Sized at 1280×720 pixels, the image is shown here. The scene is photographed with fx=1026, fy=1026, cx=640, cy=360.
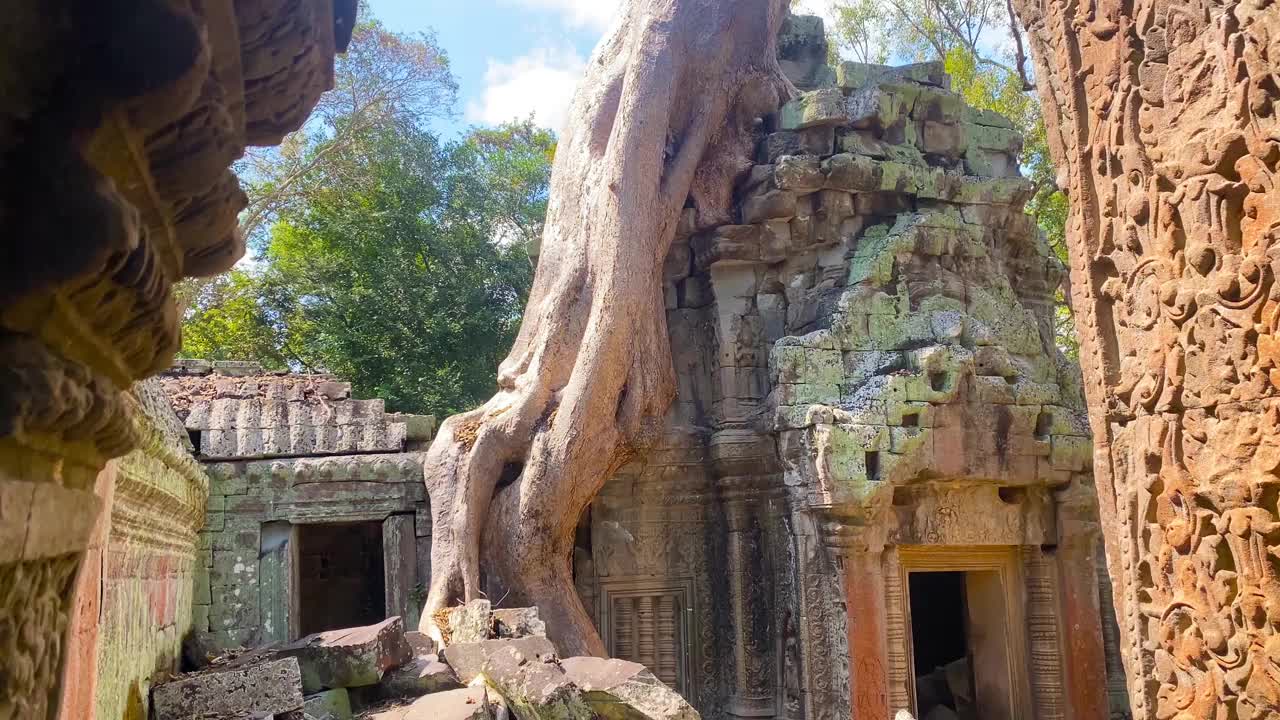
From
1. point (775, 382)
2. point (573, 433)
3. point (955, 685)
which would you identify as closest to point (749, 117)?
point (775, 382)

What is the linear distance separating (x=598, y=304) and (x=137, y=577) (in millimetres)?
4443

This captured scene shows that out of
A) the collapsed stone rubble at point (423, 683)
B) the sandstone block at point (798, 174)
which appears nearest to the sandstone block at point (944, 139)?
the sandstone block at point (798, 174)

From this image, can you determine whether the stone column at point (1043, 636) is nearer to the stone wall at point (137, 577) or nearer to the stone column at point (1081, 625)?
the stone column at point (1081, 625)

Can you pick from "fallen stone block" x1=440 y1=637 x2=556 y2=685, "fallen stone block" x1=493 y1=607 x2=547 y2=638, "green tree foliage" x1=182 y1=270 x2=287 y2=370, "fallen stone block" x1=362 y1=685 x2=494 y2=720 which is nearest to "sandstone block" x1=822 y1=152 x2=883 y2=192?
"fallen stone block" x1=493 y1=607 x2=547 y2=638

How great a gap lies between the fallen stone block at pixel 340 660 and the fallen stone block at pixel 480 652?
1.37ft

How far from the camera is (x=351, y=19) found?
5.48 ft

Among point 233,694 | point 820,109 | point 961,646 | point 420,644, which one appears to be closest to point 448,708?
point 233,694

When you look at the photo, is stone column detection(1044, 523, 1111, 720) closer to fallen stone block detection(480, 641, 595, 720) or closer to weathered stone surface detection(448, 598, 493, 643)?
fallen stone block detection(480, 641, 595, 720)

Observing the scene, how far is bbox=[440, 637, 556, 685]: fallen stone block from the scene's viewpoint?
230 inches

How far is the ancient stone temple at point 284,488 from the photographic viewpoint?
24.1 feet

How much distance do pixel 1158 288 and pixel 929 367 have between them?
4.99 meters

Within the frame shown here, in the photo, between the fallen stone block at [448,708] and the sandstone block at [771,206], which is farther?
the sandstone block at [771,206]

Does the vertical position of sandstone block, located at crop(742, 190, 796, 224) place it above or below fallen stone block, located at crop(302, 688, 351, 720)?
above

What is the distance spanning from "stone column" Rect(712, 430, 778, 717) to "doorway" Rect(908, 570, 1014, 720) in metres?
1.18
